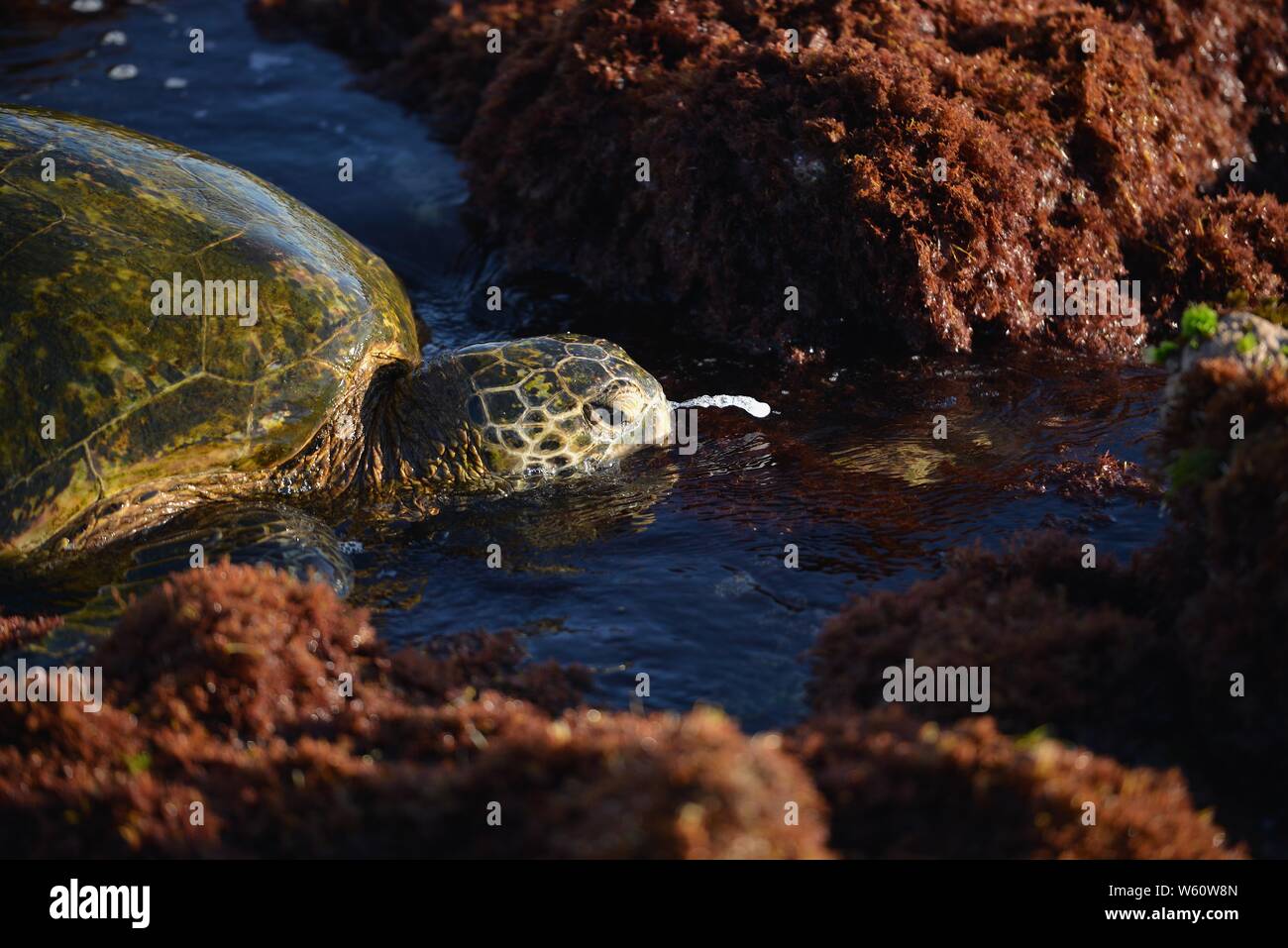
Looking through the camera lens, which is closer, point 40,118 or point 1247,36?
point 40,118

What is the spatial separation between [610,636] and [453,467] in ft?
6.48

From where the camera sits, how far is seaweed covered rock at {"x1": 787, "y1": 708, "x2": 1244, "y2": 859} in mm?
3756

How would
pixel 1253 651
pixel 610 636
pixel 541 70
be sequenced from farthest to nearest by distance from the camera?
pixel 541 70, pixel 610 636, pixel 1253 651

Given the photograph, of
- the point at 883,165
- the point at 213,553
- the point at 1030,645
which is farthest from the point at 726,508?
the point at 883,165

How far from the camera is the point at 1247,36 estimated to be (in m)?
10.7

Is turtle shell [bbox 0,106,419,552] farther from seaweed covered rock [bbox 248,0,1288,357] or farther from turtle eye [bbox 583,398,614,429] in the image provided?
seaweed covered rock [bbox 248,0,1288,357]

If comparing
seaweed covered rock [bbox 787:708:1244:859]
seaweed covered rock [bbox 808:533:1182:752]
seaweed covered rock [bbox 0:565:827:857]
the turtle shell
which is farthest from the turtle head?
seaweed covered rock [bbox 787:708:1244:859]

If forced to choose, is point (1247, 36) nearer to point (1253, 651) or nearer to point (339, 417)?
point (1253, 651)

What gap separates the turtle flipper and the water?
A: 0.90ft

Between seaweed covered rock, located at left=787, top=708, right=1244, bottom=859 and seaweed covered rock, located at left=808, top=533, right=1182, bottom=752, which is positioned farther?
seaweed covered rock, located at left=808, top=533, right=1182, bottom=752

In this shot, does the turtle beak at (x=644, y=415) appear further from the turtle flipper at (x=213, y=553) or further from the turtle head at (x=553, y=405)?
the turtle flipper at (x=213, y=553)
